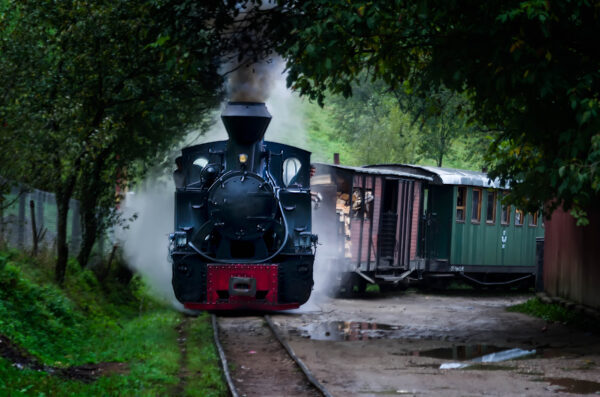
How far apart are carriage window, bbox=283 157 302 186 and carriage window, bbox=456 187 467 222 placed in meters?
8.79

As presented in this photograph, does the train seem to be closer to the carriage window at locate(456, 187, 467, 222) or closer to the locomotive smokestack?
the carriage window at locate(456, 187, 467, 222)

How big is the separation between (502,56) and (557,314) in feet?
24.4

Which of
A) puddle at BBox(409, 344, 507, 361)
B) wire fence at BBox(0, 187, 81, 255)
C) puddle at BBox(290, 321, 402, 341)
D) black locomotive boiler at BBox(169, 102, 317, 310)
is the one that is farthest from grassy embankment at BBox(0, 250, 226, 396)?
puddle at BBox(409, 344, 507, 361)

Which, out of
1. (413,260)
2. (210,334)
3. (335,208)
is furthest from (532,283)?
(210,334)

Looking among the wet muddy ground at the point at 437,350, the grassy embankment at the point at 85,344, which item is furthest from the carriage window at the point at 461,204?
the grassy embankment at the point at 85,344

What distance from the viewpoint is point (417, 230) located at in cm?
2370

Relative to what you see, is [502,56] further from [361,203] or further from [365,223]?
[365,223]

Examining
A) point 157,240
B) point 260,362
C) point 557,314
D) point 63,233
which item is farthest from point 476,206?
point 260,362

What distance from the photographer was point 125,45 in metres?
14.9

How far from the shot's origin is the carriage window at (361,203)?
70.0 feet

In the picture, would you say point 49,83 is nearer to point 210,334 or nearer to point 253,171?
point 253,171

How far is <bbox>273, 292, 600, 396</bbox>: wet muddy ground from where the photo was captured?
9.59 meters

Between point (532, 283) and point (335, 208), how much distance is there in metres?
9.46

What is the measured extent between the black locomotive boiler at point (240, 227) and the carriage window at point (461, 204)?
8.87m
